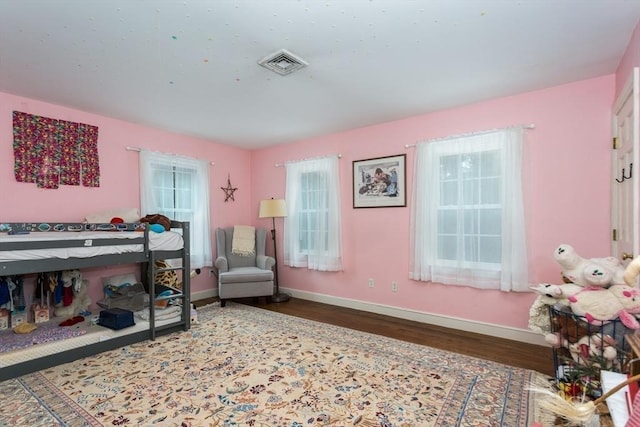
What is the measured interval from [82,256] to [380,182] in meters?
3.10

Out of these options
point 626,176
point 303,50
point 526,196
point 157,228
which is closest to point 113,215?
point 157,228

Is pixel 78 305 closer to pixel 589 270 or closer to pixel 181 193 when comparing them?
pixel 181 193

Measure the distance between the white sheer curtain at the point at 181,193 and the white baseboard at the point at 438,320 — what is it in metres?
1.63

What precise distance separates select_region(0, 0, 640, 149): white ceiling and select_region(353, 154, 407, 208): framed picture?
70 centimetres

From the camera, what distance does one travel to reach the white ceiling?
1.80 meters

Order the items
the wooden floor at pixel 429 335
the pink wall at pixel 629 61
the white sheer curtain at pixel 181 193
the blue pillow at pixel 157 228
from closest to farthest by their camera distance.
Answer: the pink wall at pixel 629 61, the wooden floor at pixel 429 335, the blue pillow at pixel 157 228, the white sheer curtain at pixel 181 193

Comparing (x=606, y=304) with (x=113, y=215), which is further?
(x=113, y=215)

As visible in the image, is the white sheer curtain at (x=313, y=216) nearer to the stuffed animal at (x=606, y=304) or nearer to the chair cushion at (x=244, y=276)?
the chair cushion at (x=244, y=276)

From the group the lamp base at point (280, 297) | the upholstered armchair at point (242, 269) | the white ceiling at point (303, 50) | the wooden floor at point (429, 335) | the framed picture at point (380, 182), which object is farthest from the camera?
the lamp base at point (280, 297)

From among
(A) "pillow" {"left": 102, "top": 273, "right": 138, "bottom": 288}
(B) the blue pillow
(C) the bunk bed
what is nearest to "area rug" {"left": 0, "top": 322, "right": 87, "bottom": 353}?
(C) the bunk bed

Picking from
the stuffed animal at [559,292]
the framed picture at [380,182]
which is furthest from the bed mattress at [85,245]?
the stuffed animal at [559,292]

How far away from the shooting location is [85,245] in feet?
8.61

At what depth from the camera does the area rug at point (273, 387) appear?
1851 millimetres

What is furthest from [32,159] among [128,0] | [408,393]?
[408,393]
